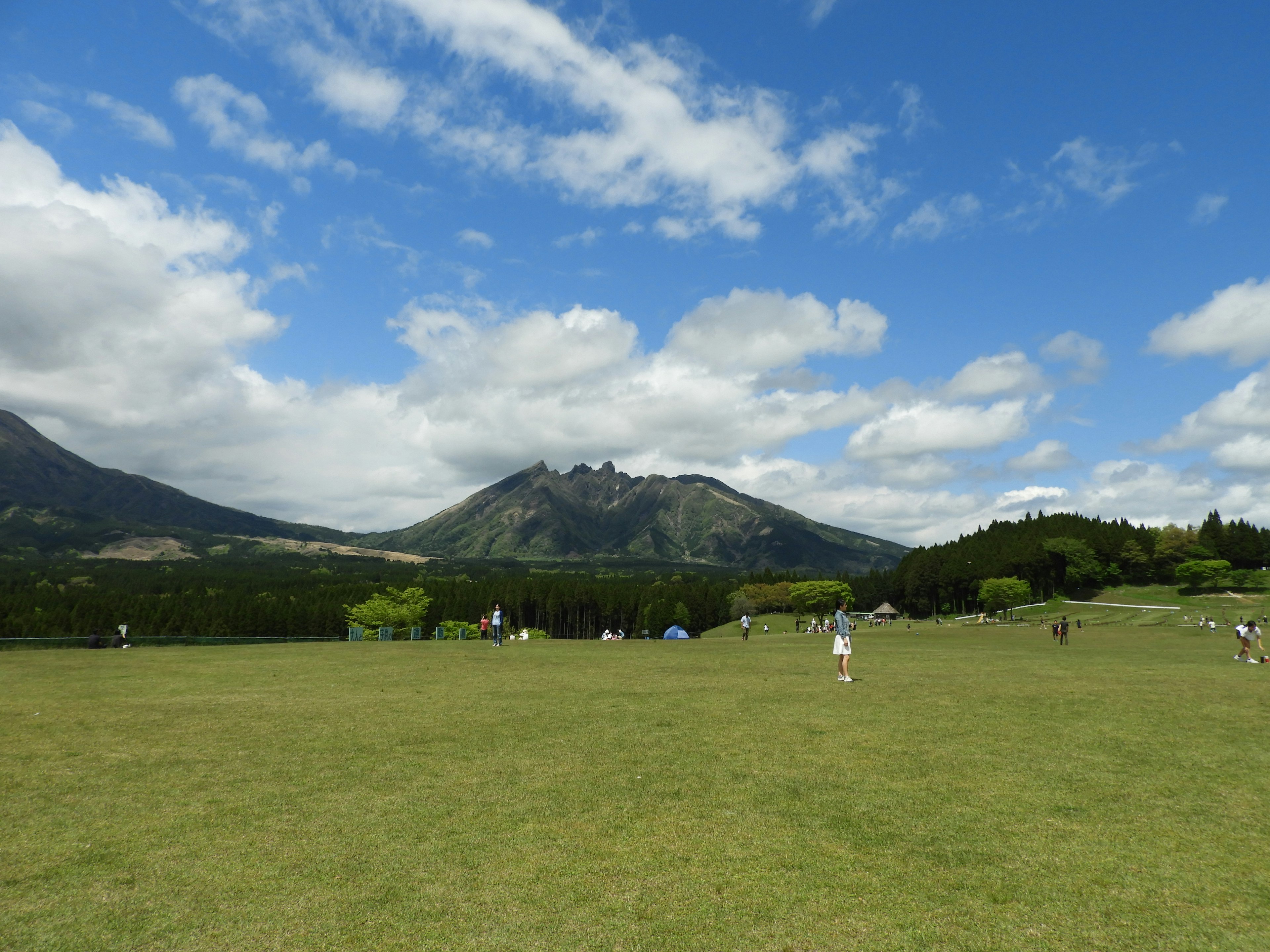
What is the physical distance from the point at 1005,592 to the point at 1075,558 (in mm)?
17837

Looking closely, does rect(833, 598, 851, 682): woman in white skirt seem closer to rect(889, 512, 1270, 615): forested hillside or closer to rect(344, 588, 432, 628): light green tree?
rect(344, 588, 432, 628): light green tree

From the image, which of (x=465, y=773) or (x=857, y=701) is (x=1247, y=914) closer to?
(x=465, y=773)

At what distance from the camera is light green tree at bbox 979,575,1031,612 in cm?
12300

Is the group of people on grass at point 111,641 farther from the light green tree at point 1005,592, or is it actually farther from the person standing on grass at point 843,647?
the light green tree at point 1005,592

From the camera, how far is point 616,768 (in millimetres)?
11703

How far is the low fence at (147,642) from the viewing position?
36312 millimetres

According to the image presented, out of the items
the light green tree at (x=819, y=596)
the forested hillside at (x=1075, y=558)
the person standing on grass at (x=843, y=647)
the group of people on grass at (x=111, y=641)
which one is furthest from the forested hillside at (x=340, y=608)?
the person standing on grass at (x=843, y=647)

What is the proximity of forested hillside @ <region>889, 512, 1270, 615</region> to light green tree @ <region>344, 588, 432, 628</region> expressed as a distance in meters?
100

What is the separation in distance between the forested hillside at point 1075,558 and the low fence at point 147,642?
425 feet

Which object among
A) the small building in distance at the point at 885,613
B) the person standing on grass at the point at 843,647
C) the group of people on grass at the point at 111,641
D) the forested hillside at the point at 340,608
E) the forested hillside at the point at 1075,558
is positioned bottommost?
the forested hillside at the point at 340,608

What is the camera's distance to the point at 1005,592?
403ft

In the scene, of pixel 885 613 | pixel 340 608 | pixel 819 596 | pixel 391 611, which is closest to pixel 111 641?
pixel 391 611

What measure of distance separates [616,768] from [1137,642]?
51.0m

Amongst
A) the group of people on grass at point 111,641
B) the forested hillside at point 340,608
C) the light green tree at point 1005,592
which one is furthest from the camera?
the forested hillside at point 340,608
